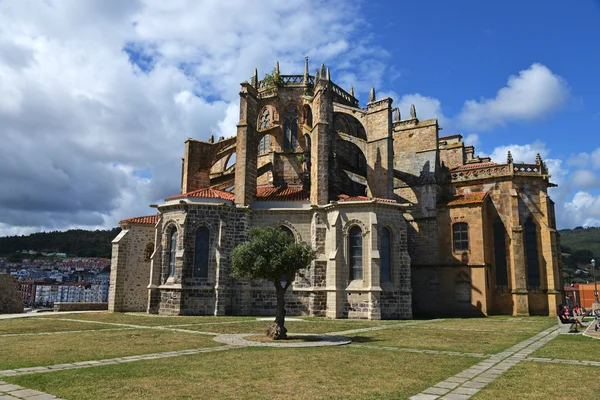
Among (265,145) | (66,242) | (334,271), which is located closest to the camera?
(334,271)

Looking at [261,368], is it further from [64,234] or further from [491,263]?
[64,234]

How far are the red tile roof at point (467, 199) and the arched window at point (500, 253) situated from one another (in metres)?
2.28

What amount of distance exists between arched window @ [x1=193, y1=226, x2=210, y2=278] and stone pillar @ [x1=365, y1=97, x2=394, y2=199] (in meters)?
11.6

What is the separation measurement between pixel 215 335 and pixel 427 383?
9791 millimetres

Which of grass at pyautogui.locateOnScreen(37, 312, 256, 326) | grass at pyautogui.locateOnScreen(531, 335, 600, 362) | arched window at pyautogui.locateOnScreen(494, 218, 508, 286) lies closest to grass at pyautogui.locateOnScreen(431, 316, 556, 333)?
grass at pyautogui.locateOnScreen(531, 335, 600, 362)

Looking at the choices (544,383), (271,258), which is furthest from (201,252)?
(544,383)

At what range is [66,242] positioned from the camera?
471 ft

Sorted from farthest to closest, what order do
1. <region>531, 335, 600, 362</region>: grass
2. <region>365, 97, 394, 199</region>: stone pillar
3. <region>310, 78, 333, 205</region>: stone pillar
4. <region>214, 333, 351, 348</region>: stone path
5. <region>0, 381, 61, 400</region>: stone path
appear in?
1. <region>365, 97, 394, 199</region>: stone pillar
2. <region>310, 78, 333, 205</region>: stone pillar
3. <region>214, 333, 351, 348</region>: stone path
4. <region>531, 335, 600, 362</region>: grass
5. <region>0, 381, 61, 400</region>: stone path

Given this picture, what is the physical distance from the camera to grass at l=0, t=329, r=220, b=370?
1111 centimetres

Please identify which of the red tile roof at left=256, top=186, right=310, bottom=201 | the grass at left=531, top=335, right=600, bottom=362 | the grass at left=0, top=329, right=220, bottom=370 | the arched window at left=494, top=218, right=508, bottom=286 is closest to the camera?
the grass at left=0, top=329, right=220, bottom=370

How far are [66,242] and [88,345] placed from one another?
147325 mm

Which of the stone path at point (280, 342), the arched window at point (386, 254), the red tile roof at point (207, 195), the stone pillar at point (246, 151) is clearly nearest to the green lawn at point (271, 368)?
the stone path at point (280, 342)

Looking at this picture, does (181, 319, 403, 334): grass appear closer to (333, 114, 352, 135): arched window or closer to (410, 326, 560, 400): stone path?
(410, 326, 560, 400): stone path

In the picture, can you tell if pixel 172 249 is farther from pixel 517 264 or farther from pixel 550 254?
pixel 550 254
